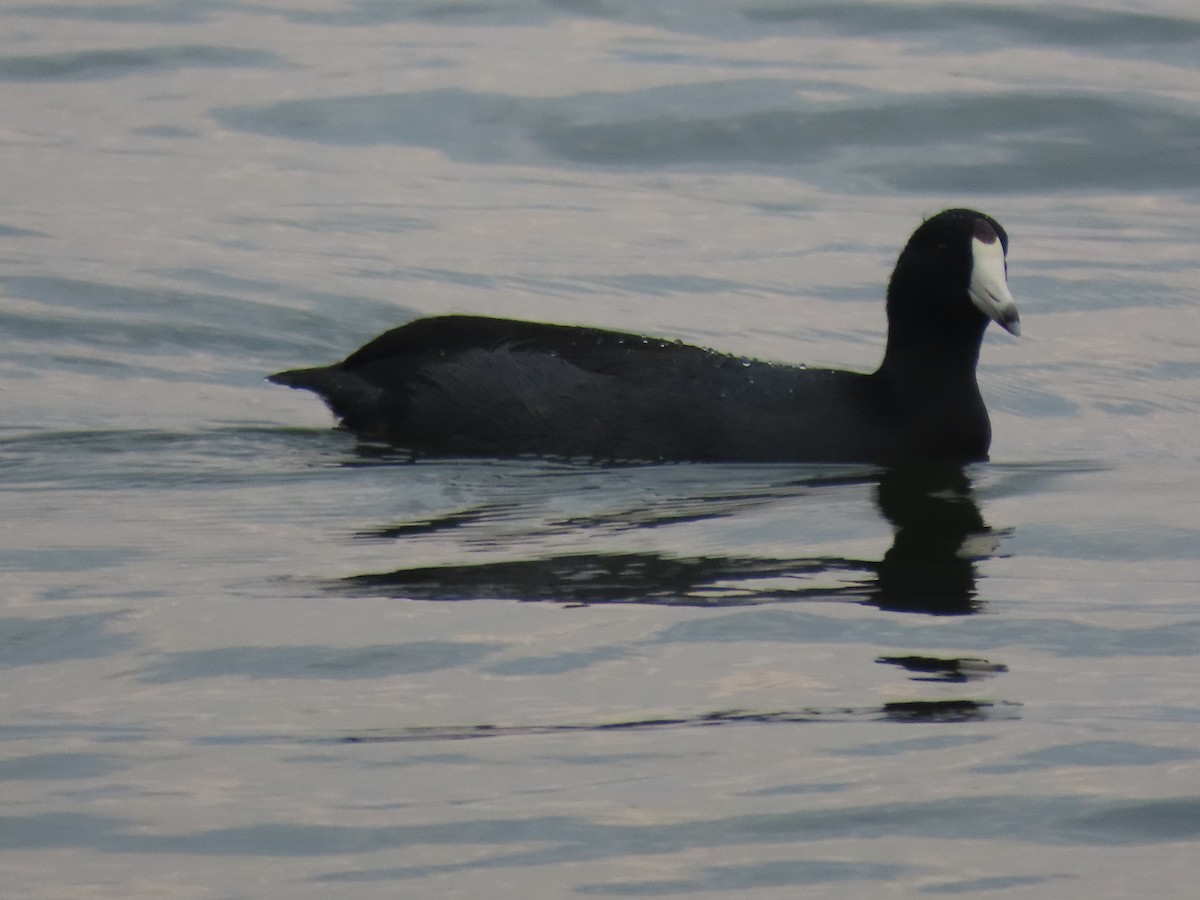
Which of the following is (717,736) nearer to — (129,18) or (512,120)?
(512,120)

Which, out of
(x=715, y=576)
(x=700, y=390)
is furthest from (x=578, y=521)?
(x=700, y=390)

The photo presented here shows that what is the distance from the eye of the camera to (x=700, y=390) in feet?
22.6

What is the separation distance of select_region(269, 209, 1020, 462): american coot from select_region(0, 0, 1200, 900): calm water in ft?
0.47

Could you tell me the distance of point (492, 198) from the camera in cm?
1141

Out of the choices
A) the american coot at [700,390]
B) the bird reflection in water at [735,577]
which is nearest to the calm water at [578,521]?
the bird reflection in water at [735,577]

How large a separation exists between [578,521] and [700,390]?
3.07 ft

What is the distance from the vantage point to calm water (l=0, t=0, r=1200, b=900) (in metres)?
3.83

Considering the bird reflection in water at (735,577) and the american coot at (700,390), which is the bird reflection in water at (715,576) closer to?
the bird reflection in water at (735,577)

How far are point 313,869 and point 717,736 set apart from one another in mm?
920

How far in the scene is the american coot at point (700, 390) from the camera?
22.5 feet

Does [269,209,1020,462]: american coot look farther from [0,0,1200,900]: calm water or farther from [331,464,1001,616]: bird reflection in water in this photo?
[331,464,1001,616]: bird reflection in water

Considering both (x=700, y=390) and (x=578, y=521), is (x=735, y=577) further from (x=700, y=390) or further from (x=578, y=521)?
(x=700, y=390)

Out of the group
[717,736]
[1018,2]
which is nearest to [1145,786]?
[717,736]

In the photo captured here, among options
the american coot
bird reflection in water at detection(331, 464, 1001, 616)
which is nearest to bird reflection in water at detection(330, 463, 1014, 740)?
bird reflection in water at detection(331, 464, 1001, 616)
